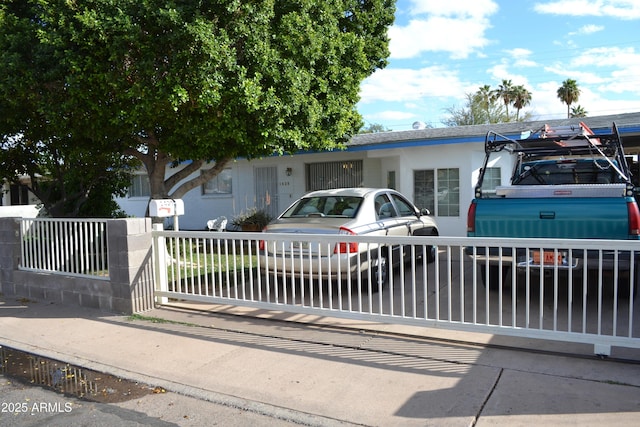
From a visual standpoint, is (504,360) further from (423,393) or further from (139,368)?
(139,368)

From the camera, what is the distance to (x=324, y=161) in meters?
16.5

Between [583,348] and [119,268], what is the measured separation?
5771 mm

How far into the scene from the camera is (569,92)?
132ft

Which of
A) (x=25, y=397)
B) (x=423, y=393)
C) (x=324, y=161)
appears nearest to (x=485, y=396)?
(x=423, y=393)

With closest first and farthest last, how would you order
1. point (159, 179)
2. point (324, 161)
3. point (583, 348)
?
1. point (583, 348)
2. point (159, 179)
3. point (324, 161)

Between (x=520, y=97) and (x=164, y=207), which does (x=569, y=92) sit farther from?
(x=164, y=207)

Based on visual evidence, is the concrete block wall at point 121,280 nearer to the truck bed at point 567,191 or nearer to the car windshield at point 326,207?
the car windshield at point 326,207

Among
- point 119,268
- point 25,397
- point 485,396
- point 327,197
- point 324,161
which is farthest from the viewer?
point 324,161

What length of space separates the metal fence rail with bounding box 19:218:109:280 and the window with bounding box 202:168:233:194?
416 inches

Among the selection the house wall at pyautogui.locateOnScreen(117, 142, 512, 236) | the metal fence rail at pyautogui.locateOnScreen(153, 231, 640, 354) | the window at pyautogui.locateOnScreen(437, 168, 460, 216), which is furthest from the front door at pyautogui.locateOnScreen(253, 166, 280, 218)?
the metal fence rail at pyautogui.locateOnScreen(153, 231, 640, 354)

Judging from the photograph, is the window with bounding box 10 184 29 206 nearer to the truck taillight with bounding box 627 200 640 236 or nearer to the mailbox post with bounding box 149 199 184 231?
the mailbox post with bounding box 149 199 184 231

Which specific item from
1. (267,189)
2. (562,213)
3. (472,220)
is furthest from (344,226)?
(267,189)

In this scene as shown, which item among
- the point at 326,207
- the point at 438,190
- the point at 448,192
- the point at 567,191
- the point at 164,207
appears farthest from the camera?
the point at 438,190

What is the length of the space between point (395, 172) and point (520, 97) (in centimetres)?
3237
